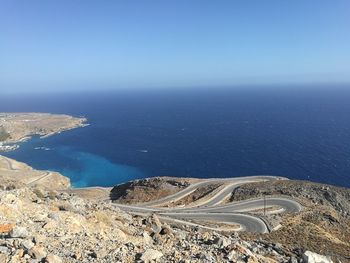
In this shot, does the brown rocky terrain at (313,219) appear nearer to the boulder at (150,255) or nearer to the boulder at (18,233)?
the boulder at (150,255)

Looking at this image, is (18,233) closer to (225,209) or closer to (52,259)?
(52,259)

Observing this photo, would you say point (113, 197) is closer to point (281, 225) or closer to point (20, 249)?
point (281, 225)

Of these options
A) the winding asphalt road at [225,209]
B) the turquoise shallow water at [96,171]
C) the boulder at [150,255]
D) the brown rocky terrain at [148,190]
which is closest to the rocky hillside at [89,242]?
the boulder at [150,255]

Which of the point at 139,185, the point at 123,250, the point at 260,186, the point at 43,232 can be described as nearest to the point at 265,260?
the point at 123,250

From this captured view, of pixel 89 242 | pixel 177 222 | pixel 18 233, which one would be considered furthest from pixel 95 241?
pixel 177 222

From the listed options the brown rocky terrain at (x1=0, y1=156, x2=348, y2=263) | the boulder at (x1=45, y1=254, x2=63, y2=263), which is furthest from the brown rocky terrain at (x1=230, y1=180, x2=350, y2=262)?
the boulder at (x1=45, y1=254, x2=63, y2=263)
